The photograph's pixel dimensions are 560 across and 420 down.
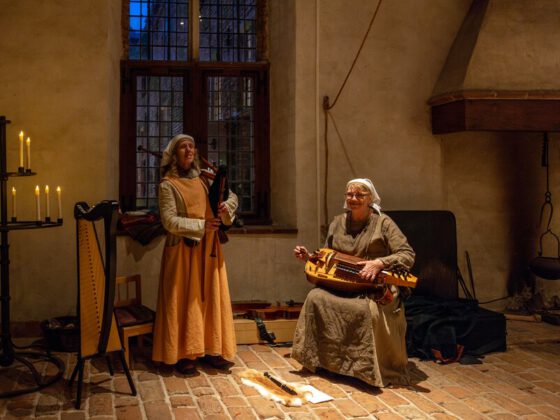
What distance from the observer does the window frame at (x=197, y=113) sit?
592 cm

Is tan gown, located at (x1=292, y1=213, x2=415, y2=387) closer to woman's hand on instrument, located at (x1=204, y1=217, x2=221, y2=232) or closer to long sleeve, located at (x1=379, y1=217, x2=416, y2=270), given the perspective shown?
long sleeve, located at (x1=379, y1=217, x2=416, y2=270)

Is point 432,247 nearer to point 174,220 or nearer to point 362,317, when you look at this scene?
point 362,317

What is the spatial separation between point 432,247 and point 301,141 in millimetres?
1525

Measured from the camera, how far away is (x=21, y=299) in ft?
17.1

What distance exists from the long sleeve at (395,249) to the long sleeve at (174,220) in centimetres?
127

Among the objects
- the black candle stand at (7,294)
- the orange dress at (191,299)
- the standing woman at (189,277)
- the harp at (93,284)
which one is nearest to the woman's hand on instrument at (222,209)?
the standing woman at (189,277)

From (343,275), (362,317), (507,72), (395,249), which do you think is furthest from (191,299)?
(507,72)

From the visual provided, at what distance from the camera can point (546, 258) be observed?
5836 mm

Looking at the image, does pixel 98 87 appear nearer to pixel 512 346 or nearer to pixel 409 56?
pixel 409 56

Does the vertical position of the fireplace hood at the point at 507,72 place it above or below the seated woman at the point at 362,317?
above

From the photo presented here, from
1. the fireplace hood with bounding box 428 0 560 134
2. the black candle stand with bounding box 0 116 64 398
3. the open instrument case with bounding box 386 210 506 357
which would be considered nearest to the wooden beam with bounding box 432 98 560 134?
the fireplace hood with bounding box 428 0 560 134

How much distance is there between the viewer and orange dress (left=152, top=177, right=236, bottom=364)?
4250mm

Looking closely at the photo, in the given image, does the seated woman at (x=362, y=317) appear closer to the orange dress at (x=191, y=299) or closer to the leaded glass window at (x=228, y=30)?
the orange dress at (x=191, y=299)

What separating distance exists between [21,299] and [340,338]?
282cm
